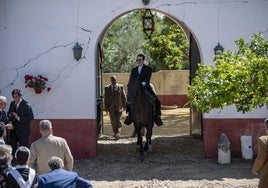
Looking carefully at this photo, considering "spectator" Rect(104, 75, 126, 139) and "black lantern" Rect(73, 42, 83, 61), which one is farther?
"spectator" Rect(104, 75, 126, 139)

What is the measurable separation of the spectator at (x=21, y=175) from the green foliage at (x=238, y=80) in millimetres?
1753

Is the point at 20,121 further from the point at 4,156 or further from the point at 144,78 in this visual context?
the point at 4,156

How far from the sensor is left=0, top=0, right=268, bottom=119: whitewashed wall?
10852 millimetres

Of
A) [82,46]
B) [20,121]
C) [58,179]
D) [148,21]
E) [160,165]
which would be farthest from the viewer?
[148,21]

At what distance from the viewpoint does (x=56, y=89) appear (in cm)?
1106

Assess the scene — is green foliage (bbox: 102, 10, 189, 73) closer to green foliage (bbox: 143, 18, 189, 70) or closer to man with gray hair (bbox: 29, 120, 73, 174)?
green foliage (bbox: 143, 18, 189, 70)

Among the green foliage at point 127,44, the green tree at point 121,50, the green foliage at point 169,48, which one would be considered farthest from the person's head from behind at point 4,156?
the green tree at point 121,50

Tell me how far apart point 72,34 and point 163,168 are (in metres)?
3.33

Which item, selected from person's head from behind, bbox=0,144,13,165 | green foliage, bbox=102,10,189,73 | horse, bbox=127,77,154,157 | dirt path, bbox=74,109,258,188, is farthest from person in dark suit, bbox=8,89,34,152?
green foliage, bbox=102,10,189,73

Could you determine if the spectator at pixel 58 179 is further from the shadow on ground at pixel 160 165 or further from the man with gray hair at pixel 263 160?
the shadow on ground at pixel 160 165

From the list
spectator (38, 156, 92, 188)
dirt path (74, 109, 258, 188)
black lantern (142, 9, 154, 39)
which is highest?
black lantern (142, 9, 154, 39)

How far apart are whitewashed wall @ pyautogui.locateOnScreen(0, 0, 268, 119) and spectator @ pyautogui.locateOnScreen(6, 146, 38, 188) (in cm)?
576

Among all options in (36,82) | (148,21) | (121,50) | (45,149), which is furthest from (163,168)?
(121,50)

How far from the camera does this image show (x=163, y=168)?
33.4 feet
